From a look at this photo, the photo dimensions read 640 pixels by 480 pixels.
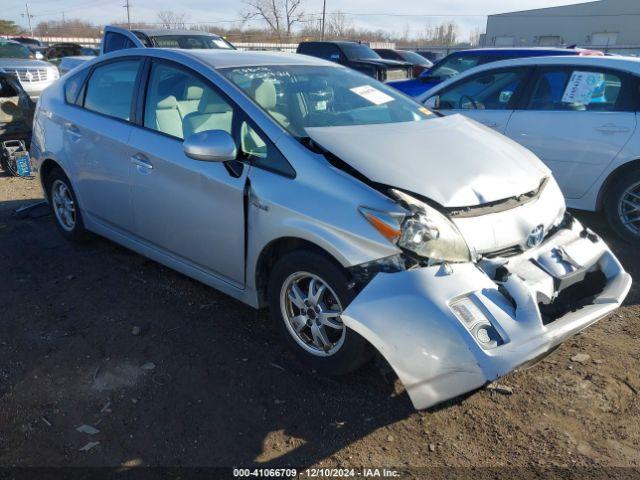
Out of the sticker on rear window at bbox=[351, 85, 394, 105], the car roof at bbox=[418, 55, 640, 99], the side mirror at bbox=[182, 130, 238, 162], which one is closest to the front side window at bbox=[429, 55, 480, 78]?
the car roof at bbox=[418, 55, 640, 99]

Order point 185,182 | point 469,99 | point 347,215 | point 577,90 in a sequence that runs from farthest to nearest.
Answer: point 469,99, point 577,90, point 185,182, point 347,215

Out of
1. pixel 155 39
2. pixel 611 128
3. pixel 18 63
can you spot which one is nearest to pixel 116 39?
pixel 155 39

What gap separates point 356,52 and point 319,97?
1119cm

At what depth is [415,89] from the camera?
916 centimetres

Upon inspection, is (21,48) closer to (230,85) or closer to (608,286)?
(230,85)

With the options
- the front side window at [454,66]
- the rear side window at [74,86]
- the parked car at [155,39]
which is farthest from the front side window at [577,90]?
the parked car at [155,39]

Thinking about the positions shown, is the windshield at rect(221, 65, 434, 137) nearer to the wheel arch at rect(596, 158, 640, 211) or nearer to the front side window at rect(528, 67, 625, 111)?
the front side window at rect(528, 67, 625, 111)

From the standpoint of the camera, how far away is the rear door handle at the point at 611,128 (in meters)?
4.86

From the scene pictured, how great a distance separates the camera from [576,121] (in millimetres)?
Answer: 5113

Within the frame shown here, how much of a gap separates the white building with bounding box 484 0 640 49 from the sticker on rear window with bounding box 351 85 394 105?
152 ft

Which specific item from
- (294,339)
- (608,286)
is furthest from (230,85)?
(608,286)

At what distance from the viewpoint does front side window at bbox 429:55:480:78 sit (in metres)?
9.27

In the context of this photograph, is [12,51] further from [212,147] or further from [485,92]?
[212,147]

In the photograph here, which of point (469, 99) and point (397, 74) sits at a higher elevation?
point (469, 99)
